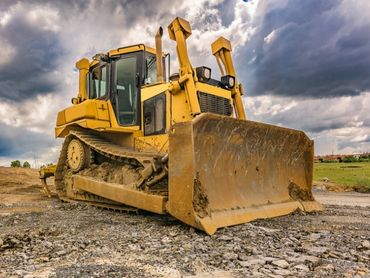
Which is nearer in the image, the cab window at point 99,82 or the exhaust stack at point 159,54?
the exhaust stack at point 159,54

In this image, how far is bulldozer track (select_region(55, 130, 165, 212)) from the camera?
20.0 feet

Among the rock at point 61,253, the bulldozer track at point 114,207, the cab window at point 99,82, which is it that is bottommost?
the rock at point 61,253

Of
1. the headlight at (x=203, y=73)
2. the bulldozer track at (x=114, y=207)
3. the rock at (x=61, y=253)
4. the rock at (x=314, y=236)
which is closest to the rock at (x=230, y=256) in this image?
the rock at (x=314, y=236)

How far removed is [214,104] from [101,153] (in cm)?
237

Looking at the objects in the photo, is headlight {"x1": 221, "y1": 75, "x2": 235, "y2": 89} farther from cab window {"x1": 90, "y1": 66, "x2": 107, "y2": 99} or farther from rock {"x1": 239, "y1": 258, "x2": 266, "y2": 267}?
rock {"x1": 239, "y1": 258, "x2": 266, "y2": 267}

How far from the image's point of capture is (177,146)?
4.83 meters

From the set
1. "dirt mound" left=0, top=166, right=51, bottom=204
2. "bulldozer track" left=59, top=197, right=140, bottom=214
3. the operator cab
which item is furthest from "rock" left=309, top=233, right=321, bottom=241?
"dirt mound" left=0, top=166, right=51, bottom=204

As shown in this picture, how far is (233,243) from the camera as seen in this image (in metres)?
4.07

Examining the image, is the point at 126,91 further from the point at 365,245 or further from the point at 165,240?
the point at 365,245

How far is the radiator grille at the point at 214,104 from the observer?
6.64 metres

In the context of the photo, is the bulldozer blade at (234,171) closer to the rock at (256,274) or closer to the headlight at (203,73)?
the rock at (256,274)

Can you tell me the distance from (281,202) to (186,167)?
2.38 metres

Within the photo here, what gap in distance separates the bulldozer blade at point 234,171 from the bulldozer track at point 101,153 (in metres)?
0.72

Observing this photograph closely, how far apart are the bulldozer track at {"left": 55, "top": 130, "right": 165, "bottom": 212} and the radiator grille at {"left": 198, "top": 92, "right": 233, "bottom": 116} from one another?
141 cm
